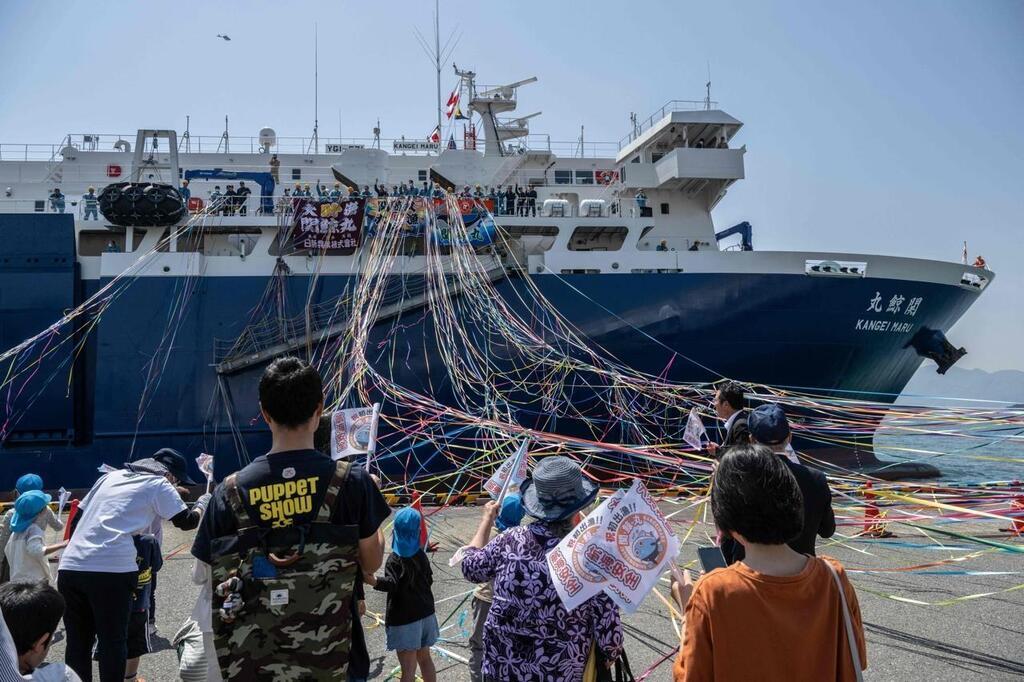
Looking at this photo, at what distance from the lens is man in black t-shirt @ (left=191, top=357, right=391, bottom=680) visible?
87.0 inches

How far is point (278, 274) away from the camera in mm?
12797

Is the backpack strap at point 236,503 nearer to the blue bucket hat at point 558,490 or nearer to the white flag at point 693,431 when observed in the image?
the blue bucket hat at point 558,490

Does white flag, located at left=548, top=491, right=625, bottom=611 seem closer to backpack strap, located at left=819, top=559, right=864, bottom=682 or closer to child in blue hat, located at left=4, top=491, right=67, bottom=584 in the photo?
backpack strap, located at left=819, top=559, right=864, bottom=682

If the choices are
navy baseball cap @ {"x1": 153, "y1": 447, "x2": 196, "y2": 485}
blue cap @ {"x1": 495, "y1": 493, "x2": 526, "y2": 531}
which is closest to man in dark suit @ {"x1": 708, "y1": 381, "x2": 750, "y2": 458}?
blue cap @ {"x1": 495, "y1": 493, "x2": 526, "y2": 531}

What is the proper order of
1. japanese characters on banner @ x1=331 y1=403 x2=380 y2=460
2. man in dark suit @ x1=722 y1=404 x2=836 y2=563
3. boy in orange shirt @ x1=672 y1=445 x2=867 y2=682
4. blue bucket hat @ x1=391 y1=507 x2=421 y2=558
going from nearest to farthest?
boy in orange shirt @ x1=672 y1=445 x2=867 y2=682 → man in dark suit @ x1=722 y1=404 x2=836 y2=563 → blue bucket hat @ x1=391 y1=507 x2=421 y2=558 → japanese characters on banner @ x1=331 y1=403 x2=380 y2=460

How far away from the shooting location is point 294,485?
7.27ft

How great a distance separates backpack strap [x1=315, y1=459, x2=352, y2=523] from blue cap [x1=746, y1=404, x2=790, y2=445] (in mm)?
2279

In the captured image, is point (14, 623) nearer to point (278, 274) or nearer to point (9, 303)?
point (278, 274)

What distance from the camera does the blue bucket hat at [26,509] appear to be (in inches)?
167

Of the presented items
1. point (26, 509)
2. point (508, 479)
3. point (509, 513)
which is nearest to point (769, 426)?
point (509, 513)

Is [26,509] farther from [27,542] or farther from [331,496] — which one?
[331,496]

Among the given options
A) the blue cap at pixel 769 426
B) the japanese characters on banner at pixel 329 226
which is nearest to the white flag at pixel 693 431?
the blue cap at pixel 769 426

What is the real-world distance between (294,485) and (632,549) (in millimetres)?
1250

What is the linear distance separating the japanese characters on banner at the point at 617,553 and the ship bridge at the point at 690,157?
13.2 meters
